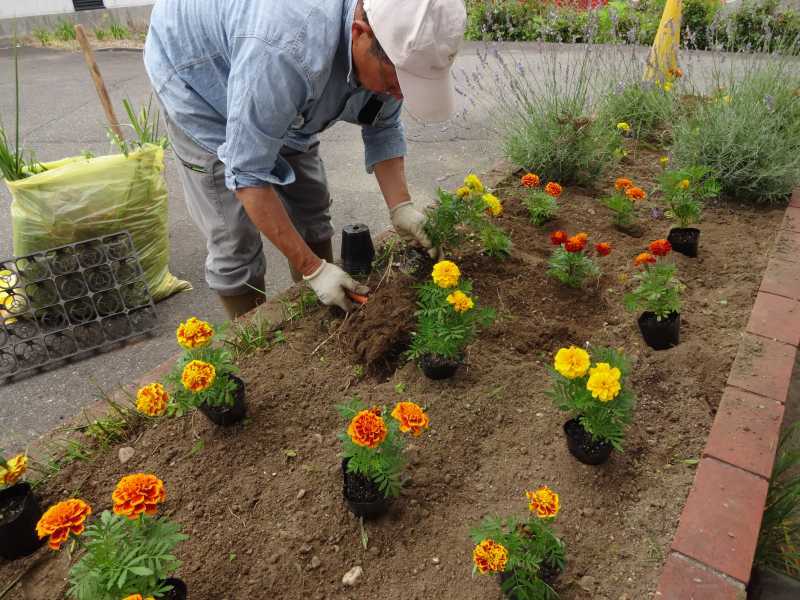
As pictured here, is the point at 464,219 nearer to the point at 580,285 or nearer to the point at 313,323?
the point at 580,285

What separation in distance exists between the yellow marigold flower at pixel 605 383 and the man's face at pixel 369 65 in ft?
3.54

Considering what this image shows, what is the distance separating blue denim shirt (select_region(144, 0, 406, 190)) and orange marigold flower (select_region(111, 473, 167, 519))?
3.29 feet

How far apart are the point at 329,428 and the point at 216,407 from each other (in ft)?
1.21

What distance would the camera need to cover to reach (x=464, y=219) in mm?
2496

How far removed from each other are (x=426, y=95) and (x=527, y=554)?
51.9 inches

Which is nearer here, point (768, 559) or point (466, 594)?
point (466, 594)

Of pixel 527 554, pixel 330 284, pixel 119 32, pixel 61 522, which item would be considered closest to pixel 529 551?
pixel 527 554

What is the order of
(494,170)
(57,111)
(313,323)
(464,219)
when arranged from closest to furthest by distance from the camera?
(313,323)
(464,219)
(494,170)
(57,111)

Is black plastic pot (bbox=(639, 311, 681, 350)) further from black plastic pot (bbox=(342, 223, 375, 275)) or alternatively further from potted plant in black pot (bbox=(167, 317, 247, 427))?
potted plant in black pot (bbox=(167, 317, 247, 427))

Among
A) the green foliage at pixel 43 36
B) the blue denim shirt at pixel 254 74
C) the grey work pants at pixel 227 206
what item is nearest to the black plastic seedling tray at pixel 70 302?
the grey work pants at pixel 227 206

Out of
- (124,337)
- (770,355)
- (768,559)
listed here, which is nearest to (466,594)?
(768,559)

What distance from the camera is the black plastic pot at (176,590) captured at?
1.33m

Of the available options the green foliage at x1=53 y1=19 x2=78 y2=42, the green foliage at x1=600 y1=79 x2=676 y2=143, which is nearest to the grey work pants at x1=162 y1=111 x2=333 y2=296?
the green foliage at x1=600 y1=79 x2=676 y2=143

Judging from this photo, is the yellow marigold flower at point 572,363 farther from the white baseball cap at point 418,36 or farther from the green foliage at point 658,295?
the white baseball cap at point 418,36
